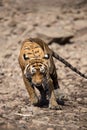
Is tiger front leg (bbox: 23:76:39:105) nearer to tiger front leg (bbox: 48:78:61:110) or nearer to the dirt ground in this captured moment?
the dirt ground

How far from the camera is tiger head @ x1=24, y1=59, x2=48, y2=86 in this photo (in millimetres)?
7508

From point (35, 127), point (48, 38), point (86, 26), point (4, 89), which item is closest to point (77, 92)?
point (4, 89)

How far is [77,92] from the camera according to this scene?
29.4ft

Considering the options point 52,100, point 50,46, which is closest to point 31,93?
point 52,100

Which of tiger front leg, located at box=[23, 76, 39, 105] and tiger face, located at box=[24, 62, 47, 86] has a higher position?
tiger face, located at box=[24, 62, 47, 86]

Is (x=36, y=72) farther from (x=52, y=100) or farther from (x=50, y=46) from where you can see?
(x=50, y=46)

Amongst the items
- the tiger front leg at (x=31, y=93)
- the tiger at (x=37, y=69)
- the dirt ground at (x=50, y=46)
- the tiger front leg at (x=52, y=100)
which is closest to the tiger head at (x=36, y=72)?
the tiger at (x=37, y=69)

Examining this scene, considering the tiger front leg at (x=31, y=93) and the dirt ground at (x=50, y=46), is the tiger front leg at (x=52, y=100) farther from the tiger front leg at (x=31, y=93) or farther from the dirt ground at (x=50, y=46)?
the tiger front leg at (x=31, y=93)

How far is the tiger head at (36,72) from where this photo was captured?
296 inches

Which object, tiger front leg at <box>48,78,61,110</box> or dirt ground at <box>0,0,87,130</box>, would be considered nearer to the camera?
dirt ground at <box>0,0,87,130</box>

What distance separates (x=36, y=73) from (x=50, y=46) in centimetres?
382

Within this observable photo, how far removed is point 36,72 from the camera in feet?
24.8

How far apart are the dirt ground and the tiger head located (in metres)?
0.51

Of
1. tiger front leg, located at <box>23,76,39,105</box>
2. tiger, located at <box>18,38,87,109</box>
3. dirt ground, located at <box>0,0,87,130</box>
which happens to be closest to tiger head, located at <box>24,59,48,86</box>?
tiger, located at <box>18,38,87,109</box>
